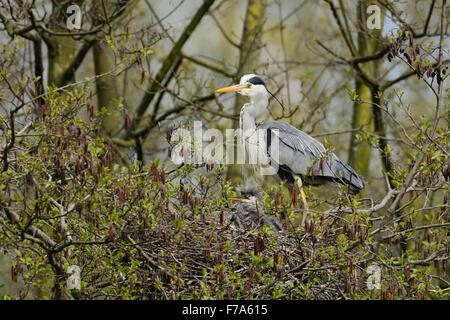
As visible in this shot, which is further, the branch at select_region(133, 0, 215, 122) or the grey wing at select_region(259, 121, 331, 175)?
the branch at select_region(133, 0, 215, 122)

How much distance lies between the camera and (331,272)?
211 inches

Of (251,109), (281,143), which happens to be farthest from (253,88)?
(281,143)

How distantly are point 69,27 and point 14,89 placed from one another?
2859 mm

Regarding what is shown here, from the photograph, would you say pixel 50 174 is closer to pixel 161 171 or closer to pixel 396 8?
pixel 161 171

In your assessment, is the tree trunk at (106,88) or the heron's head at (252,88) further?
the tree trunk at (106,88)

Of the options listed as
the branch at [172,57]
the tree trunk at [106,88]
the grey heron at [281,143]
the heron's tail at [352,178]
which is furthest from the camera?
the tree trunk at [106,88]

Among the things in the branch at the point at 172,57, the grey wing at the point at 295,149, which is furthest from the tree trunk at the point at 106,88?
the grey wing at the point at 295,149

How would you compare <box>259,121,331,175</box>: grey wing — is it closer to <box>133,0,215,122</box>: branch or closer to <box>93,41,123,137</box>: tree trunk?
<box>133,0,215,122</box>: branch

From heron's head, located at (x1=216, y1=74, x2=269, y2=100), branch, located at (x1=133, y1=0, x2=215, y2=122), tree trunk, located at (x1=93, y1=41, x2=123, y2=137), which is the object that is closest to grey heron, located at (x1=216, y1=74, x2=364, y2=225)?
heron's head, located at (x1=216, y1=74, x2=269, y2=100)

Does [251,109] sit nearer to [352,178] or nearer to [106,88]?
[352,178]

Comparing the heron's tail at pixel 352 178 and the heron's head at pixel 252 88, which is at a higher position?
the heron's head at pixel 252 88

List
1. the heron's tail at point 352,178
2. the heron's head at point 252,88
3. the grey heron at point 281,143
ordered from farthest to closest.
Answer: the heron's head at point 252,88
the grey heron at point 281,143
the heron's tail at point 352,178

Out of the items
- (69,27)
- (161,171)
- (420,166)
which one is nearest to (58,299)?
(161,171)

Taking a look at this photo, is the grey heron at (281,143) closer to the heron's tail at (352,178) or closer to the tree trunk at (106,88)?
the heron's tail at (352,178)
